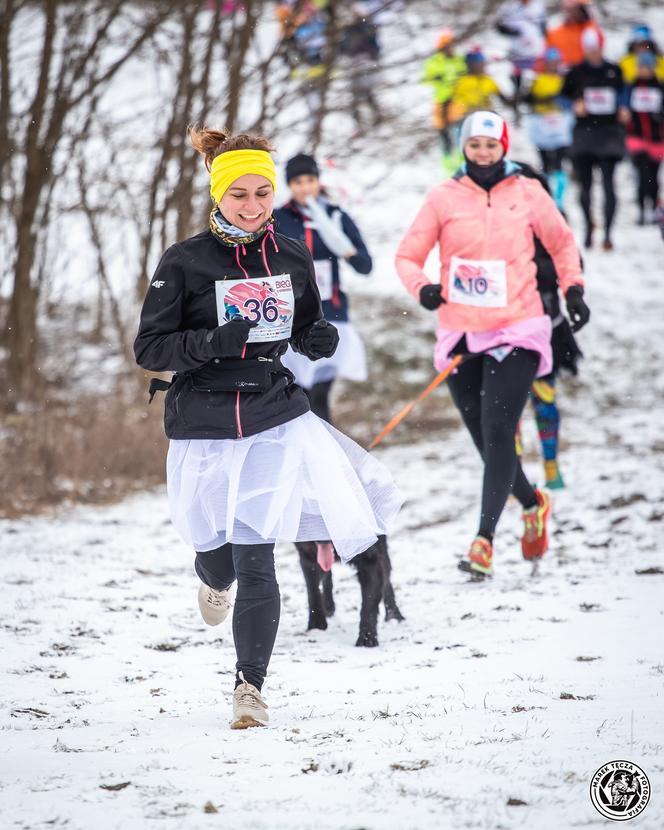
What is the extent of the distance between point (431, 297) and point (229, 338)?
2.16 m

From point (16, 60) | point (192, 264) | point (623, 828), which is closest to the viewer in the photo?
point (623, 828)

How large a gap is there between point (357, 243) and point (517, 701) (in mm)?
3663

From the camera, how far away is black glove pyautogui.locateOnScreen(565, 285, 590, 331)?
5.41m

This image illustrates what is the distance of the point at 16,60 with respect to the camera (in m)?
11.1

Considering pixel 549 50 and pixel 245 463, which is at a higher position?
pixel 549 50

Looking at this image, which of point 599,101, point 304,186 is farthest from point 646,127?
point 304,186

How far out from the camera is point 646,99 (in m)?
14.4

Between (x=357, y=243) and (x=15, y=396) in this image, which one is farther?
(x=15, y=396)

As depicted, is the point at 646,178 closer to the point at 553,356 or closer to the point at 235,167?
the point at 553,356

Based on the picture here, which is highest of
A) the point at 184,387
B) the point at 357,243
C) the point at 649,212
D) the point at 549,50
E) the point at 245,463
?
the point at 549,50

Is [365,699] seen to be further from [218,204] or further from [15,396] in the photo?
[15,396]

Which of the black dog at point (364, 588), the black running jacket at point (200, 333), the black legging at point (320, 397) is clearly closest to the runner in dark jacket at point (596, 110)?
the black legging at point (320, 397)

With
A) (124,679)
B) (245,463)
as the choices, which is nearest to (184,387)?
(245,463)

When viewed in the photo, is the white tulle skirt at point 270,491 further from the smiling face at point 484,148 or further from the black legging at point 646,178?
the black legging at point 646,178
